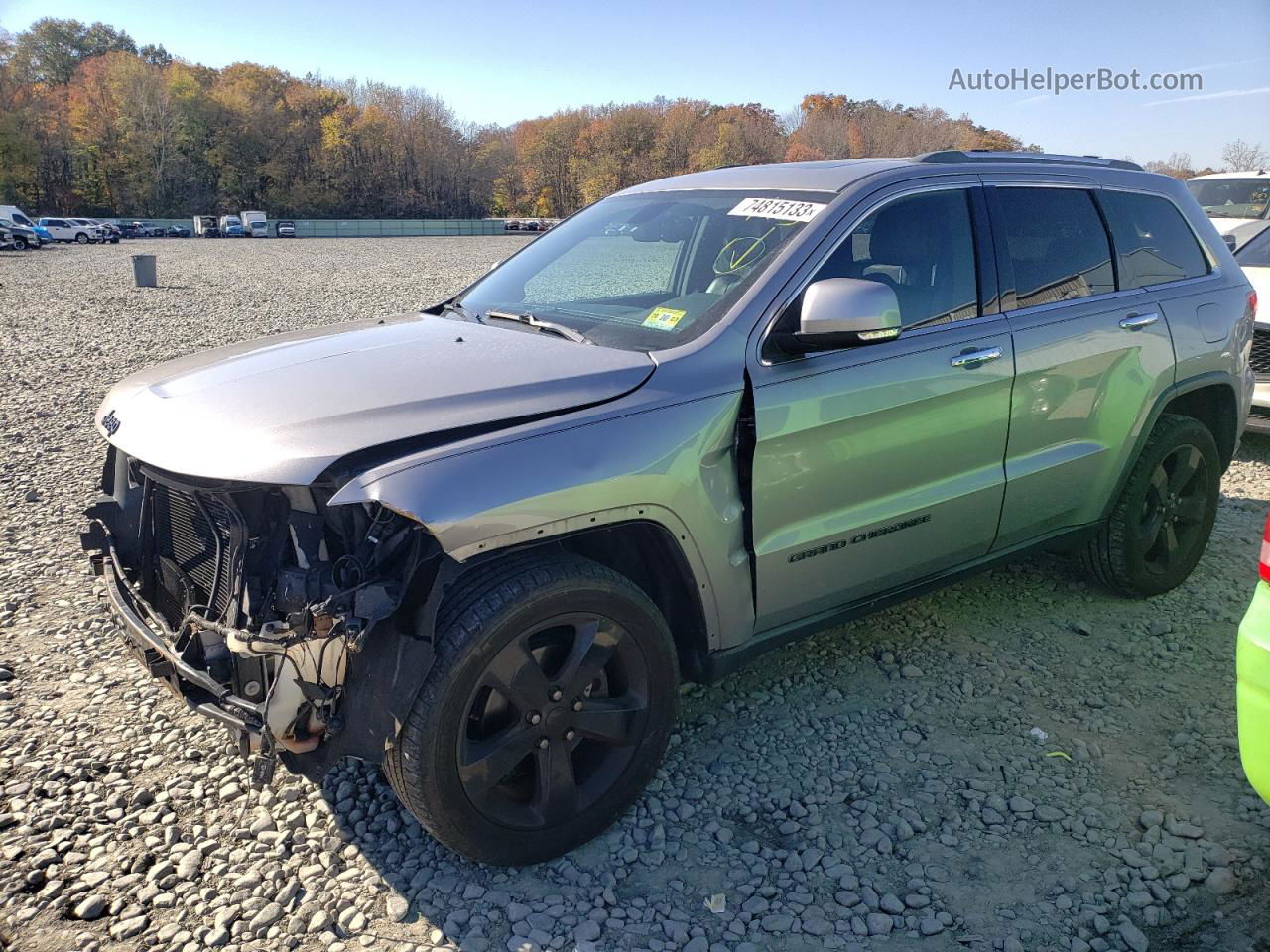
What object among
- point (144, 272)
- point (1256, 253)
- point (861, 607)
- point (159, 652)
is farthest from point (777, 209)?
point (144, 272)

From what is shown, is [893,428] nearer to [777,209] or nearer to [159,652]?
Result: [777,209]

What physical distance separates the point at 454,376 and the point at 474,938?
60.7 inches

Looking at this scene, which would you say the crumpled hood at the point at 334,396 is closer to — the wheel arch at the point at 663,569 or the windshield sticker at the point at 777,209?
the wheel arch at the point at 663,569

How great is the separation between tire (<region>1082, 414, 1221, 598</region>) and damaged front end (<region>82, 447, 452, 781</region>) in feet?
10.6

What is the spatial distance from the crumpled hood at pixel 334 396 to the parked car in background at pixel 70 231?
53.9m

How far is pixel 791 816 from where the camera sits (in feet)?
9.62

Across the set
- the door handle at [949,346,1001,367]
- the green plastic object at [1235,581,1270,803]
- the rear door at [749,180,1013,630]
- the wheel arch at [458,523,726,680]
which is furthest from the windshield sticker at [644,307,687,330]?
the green plastic object at [1235,581,1270,803]

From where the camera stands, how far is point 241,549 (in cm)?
244

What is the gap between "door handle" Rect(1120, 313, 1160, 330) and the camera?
3.84m

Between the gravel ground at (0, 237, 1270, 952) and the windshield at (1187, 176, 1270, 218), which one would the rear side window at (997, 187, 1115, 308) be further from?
the windshield at (1187, 176, 1270, 218)

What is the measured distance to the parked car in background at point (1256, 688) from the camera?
216cm

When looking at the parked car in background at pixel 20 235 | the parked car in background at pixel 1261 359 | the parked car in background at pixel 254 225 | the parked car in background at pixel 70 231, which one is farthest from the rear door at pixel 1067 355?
the parked car in background at pixel 254 225

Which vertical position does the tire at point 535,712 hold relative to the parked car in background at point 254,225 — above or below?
below

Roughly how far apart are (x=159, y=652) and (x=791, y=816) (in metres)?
1.97
